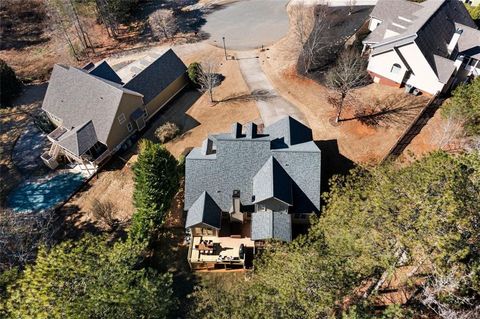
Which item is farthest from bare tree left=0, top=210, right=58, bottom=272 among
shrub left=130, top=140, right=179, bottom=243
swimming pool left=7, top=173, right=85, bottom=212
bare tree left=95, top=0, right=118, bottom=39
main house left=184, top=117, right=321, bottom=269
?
bare tree left=95, top=0, right=118, bottom=39

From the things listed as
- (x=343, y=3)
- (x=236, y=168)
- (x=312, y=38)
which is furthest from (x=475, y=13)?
(x=236, y=168)

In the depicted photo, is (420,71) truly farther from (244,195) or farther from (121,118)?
(121,118)

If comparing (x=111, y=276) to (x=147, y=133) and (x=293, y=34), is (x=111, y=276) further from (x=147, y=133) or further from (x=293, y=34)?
(x=293, y=34)

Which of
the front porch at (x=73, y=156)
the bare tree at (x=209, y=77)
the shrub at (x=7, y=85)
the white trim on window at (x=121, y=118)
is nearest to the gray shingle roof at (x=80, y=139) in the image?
the front porch at (x=73, y=156)

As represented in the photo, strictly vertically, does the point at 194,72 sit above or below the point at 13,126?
above

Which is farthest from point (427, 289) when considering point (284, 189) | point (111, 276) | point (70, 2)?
point (70, 2)
